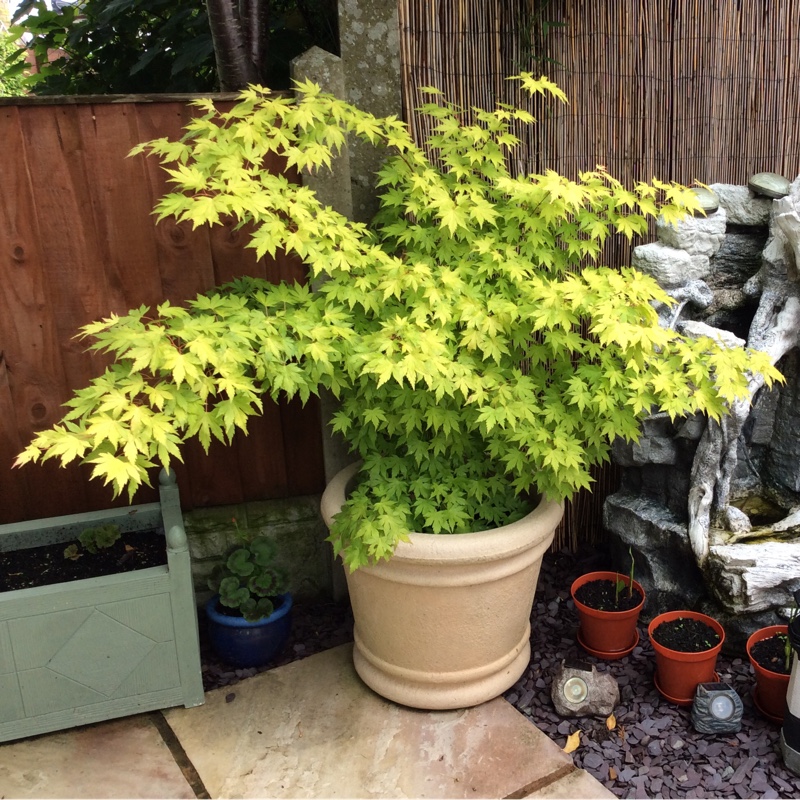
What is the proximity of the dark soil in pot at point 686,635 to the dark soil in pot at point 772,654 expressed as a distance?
13cm

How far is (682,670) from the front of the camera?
2.46 metres

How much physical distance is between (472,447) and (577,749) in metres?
1.02

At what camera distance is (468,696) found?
2.51m

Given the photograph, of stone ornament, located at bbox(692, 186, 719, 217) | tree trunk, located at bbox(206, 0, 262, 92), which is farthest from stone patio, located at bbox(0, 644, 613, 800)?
tree trunk, located at bbox(206, 0, 262, 92)

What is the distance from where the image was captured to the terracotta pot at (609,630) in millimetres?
2658

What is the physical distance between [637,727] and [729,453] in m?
1.04

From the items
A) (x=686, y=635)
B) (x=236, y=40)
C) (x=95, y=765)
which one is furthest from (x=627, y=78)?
(x=95, y=765)

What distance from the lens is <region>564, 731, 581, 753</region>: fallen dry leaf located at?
2342 mm

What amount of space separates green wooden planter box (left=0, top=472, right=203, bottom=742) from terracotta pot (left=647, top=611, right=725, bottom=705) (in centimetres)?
158

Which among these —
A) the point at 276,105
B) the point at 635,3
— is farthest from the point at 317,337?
the point at 635,3

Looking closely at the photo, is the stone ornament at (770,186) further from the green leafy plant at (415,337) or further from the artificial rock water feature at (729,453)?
the green leafy plant at (415,337)

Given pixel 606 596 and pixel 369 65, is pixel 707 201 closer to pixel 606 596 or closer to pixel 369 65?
pixel 369 65

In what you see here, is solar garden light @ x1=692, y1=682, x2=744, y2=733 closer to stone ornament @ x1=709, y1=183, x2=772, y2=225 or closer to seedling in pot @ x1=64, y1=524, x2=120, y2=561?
stone ornament @ x1=709, y1=183, x2=772, y2=225

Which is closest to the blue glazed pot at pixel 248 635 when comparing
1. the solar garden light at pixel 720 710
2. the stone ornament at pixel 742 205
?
the solar garden light at pixel 720 710
